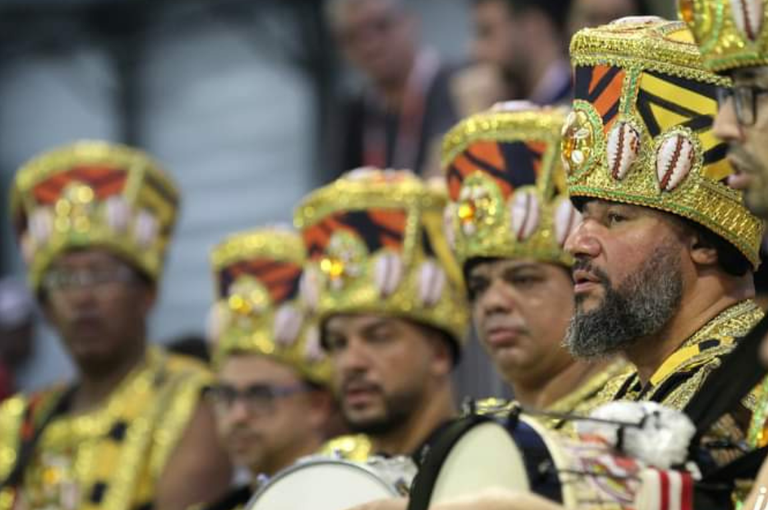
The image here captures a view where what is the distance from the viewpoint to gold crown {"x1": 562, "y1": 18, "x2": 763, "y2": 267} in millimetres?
4555

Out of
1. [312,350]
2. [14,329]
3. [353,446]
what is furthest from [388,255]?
[14,329]

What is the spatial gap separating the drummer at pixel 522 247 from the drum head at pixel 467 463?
1.81 m

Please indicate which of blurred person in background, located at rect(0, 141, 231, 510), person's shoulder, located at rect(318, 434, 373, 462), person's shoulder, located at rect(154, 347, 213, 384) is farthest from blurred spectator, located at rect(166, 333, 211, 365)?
person's shoulder, located at rect(318, 434, 373, 462)

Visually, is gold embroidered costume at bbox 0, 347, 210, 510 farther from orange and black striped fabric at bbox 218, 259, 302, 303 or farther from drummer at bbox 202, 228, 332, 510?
orange and black striped fabric at bbox 218, 259, 302, 303

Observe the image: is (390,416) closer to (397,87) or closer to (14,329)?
(397,87)

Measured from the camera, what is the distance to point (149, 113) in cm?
1727

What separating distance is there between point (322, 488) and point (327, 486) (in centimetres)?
2

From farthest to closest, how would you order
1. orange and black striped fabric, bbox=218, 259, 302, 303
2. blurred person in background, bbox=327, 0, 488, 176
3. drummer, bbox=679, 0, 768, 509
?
blurred person in background, bbox=327, 0, 488, 176 < orange and black striped fabric, bbox=218, 259, 302, 303 < drummer, bbox=679, 0, 768, 509

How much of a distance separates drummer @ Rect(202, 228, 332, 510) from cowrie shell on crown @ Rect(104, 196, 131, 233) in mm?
559

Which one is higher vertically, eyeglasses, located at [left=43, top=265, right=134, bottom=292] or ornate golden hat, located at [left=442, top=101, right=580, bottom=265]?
ornate golden hat, located at [left=442, top=101, right=580, bottom=265]

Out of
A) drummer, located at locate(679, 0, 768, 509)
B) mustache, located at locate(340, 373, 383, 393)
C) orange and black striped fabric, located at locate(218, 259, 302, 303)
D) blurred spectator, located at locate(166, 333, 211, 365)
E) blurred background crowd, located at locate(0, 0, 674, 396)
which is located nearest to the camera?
drummer, located at locate(679, 0, 768, 509)

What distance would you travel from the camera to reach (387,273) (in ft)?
21.4

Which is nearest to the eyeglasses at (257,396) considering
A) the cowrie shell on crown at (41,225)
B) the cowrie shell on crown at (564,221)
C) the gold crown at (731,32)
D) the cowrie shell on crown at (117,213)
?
the cowrie shell on crown at (117,213)

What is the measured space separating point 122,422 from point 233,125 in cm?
865
